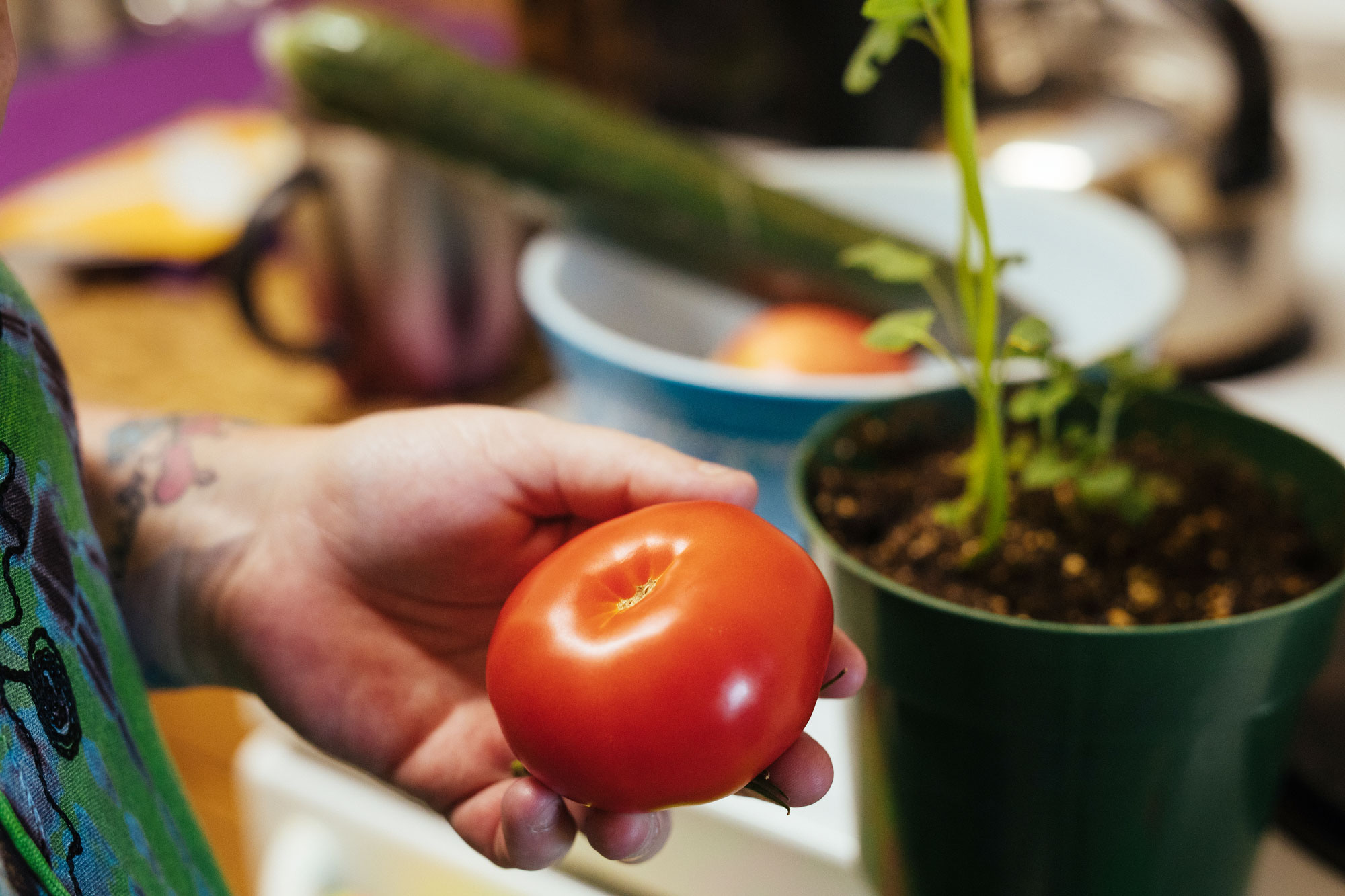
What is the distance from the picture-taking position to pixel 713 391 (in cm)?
57

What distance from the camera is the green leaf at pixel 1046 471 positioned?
0.40 meters

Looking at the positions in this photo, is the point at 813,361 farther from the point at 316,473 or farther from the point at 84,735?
the point at 84,735

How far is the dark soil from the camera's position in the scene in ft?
1.30

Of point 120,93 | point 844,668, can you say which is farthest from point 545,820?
point 120,93

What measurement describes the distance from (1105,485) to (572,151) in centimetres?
47

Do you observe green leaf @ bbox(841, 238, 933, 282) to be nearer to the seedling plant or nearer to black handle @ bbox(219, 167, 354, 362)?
the seedling plant

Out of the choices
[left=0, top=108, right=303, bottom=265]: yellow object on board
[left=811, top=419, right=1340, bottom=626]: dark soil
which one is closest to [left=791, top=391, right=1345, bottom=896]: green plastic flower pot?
[left=811, top=419, right=1340, bottom=626]: dark soil

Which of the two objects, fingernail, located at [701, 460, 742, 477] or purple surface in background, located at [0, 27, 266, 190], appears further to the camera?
purple surface in background, located at [0, 27, 266, 190]

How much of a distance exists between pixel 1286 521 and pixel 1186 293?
0.39 metres

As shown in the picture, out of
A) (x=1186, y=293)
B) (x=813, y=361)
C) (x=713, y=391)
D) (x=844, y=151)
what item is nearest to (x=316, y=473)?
(x=713, y=391)

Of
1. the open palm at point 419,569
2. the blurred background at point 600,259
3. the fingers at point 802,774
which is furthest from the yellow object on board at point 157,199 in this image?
the fingers at point 802,774

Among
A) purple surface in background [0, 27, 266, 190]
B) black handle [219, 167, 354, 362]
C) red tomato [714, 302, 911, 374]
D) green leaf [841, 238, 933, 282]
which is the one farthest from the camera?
purple surface in background [0, 27, 266, 190]

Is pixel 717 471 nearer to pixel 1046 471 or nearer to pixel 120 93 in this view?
pixel 1046 471

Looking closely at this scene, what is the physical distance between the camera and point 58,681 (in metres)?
0.32
